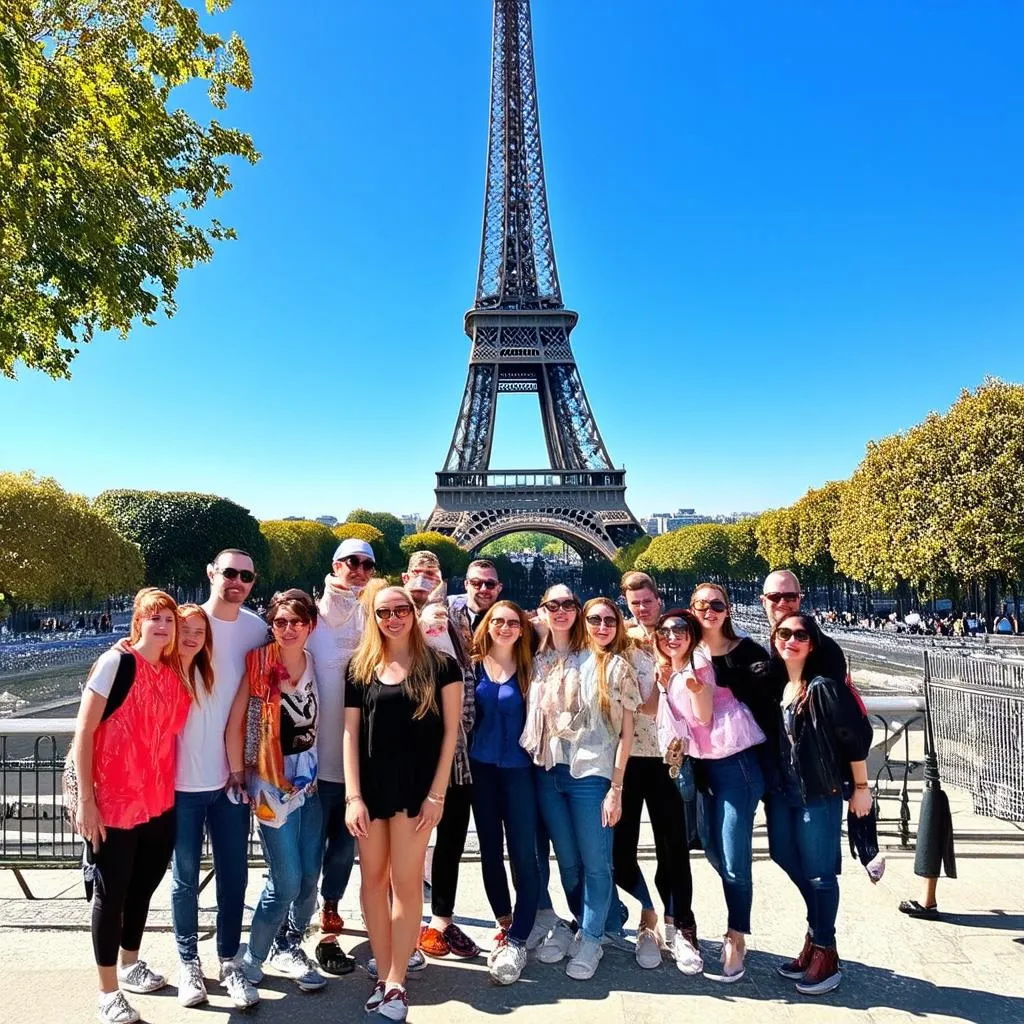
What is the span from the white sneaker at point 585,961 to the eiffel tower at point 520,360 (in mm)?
55890

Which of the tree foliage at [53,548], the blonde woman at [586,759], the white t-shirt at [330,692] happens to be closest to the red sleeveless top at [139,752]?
the white t-shirt at [330,692]

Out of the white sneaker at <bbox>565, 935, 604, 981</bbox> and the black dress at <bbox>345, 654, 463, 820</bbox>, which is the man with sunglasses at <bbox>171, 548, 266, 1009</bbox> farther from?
the white sneaker at <bbox>565, 935, 604, 981</bbox>

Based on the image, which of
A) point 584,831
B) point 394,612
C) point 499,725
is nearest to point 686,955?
point 584,831

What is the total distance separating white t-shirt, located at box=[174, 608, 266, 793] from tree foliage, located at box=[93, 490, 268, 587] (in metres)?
37.6

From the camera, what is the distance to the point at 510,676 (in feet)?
14.4

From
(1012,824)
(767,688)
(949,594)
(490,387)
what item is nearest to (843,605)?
(949,594)

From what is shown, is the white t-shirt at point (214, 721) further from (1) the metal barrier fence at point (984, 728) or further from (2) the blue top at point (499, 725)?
(1) the metal barrier fence at point (984, 728)

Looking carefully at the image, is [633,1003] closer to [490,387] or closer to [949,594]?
[949,594]

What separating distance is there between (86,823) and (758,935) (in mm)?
3847

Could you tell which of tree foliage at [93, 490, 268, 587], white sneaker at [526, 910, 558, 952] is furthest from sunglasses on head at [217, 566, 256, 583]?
tree foliage at [93, 490, 268, 587]

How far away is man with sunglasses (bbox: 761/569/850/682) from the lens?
4.12 metres

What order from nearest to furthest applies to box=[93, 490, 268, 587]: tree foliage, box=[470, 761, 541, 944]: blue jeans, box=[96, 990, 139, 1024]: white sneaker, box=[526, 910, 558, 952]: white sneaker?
box=[96, 990, 139, 1024]: white sneaker
box=[470, 761, 541, 944]: blue jeans
box=[526, 910, 558, 952]: white sneaker
box=[93, 490, 268, 587]: tree foliage

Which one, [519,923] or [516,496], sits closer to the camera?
[519,923]

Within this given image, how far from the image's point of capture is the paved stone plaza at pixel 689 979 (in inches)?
149
